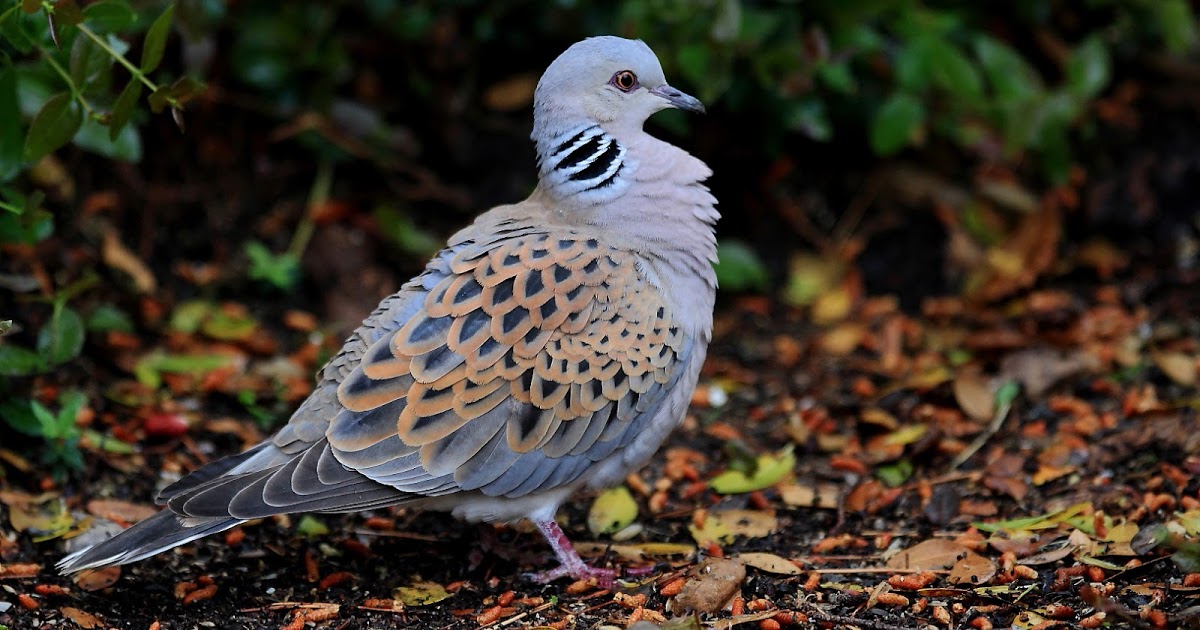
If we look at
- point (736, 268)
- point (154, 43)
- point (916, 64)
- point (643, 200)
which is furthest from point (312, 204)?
point (916, 64)

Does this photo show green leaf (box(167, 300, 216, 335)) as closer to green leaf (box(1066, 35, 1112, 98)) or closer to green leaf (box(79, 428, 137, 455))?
green leaf (box(79, 428, 137, 455))

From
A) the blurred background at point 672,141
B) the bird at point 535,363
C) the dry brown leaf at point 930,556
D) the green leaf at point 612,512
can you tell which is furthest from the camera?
the blurred background at point 672,141

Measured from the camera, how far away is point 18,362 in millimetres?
4512

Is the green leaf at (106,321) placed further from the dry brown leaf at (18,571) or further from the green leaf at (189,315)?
the dry brown leaf at (18,571)

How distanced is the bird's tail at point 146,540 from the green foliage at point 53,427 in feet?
2.60

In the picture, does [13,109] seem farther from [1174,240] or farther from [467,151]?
[1174,240]

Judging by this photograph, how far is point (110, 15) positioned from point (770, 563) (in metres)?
2.71

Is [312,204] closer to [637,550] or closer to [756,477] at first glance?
[756,477]

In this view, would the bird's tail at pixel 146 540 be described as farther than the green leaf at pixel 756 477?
No

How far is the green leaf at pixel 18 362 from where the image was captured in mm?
4477

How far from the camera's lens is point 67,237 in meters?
5.96

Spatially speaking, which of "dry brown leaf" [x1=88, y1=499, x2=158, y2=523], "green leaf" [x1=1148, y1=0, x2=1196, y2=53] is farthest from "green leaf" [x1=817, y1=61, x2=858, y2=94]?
"dry brown leaf" [x1=88, y1=499, x2=158, y2=523]

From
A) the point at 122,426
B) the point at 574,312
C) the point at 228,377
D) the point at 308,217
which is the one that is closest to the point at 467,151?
the point at 308,217

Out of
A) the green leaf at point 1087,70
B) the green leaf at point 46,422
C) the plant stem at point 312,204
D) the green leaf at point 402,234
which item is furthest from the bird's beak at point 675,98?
the green leaf at point 1087,70
